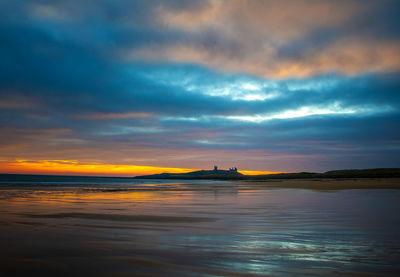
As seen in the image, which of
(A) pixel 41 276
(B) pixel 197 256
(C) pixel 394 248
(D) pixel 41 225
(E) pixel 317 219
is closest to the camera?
(A) pixel 41 276

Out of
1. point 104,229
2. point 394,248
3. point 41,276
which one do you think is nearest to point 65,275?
point 41,276

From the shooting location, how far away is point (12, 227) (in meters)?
8.05

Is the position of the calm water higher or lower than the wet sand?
higher

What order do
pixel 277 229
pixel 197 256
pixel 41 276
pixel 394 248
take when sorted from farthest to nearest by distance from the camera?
1. pixel 277 229
2. pixel 394 248
3. pixel 197 256
4. pixel 41 276

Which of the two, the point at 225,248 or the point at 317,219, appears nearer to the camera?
the point at 225,248

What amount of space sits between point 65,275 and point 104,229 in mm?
3665

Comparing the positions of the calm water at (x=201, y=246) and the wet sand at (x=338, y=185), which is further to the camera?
the wet sand at (x=338, y=185)

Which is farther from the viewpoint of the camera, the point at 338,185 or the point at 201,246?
the point at 338,185

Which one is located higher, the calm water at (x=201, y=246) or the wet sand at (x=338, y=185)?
the calm water at (x=201, y=246)

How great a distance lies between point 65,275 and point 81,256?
98cm

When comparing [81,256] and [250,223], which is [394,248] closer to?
[250,223]

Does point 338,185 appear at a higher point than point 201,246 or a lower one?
lower

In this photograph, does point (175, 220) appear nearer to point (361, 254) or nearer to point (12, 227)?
point (12, 227)

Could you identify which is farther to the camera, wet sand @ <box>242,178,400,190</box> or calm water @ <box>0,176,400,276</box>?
wet sand @ <box>242,178,400,190</box>
